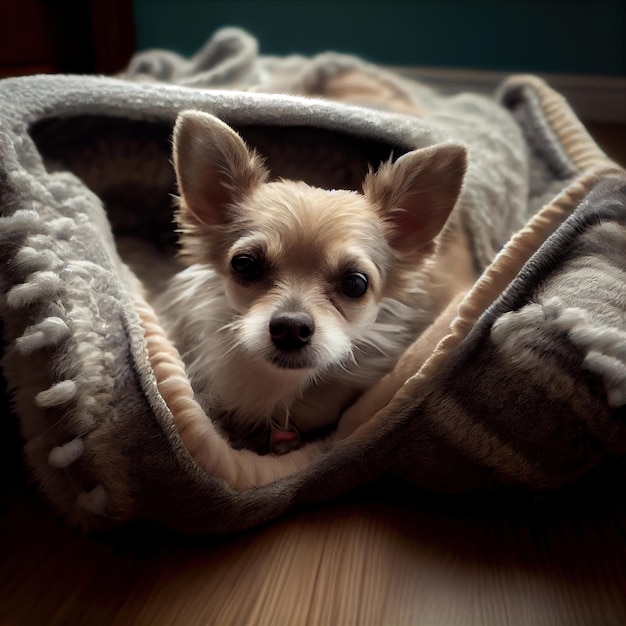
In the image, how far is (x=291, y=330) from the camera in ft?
3.14

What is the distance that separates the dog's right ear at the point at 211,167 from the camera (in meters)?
0.99

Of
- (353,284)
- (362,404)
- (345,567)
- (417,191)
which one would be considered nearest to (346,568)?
(345,567)

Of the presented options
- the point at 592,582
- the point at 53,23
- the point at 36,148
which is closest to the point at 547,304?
the point at 592,582

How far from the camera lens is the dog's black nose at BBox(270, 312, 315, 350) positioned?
37.5 inches

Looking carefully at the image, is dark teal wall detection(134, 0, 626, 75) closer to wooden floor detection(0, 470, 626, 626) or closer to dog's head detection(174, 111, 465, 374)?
dog's head detection(174, 111, 465, 374)

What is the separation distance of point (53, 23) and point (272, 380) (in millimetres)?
1899

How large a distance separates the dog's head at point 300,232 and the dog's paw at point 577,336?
0.80 feet

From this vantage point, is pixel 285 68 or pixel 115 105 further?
pixel 285 68

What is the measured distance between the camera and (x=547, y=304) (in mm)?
911

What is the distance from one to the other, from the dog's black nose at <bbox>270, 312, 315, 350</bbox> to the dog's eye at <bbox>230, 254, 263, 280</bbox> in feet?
0.36

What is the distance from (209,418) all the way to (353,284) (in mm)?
328

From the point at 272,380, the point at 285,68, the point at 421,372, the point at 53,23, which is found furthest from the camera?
the point at 53,23

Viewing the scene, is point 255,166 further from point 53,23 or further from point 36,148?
point 53,23

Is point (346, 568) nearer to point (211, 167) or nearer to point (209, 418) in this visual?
point (209, 418)
